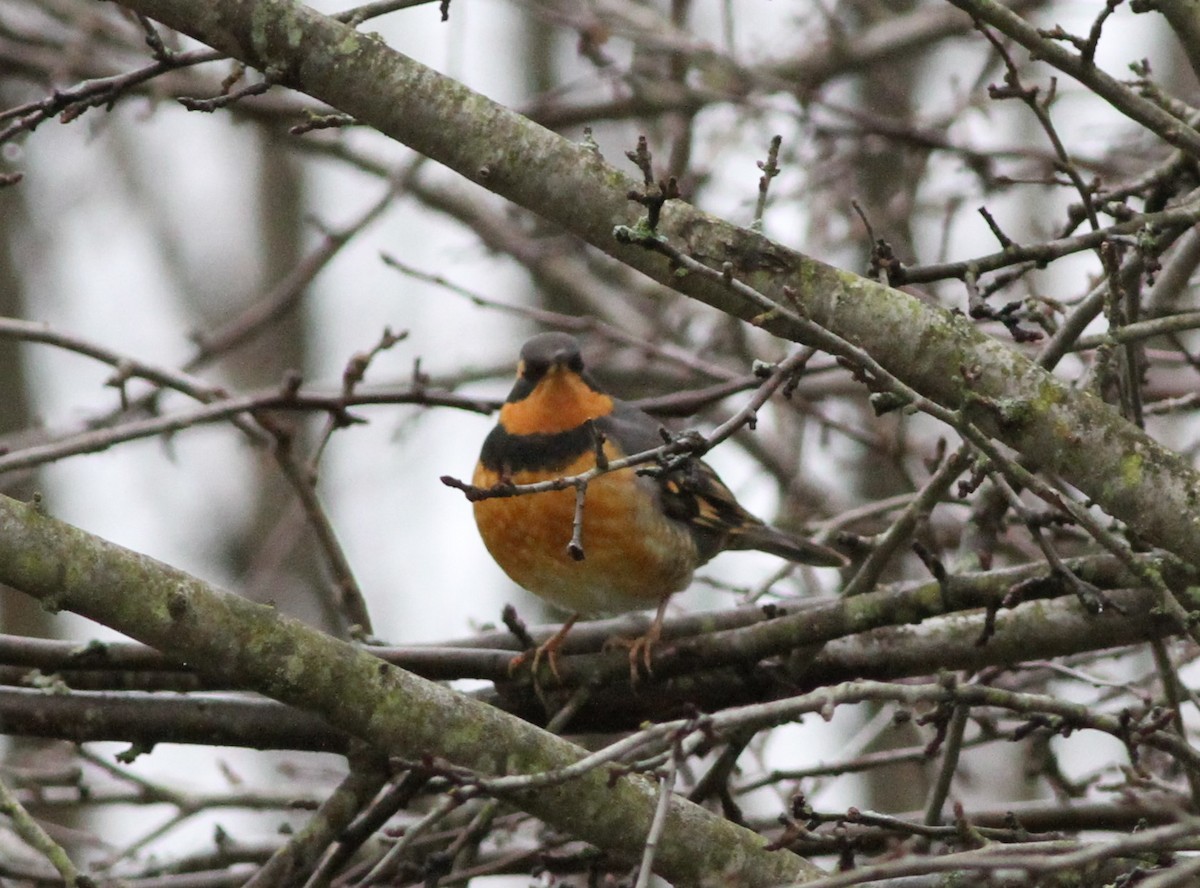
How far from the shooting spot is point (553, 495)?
16.8ft

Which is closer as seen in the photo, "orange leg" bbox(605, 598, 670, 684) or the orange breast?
"orange leg" bbox(605, 598, 670, 684)

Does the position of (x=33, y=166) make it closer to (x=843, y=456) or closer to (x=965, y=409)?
(x=843, y=456)

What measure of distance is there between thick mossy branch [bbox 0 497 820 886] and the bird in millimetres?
1627

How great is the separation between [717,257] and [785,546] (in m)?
2.46

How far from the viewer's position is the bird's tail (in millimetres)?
5367

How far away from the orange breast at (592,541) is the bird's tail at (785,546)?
0.87 feet

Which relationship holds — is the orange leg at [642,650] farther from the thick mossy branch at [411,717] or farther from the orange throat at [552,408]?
the orange throat at [552,408]

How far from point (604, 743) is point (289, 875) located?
95.8 inches

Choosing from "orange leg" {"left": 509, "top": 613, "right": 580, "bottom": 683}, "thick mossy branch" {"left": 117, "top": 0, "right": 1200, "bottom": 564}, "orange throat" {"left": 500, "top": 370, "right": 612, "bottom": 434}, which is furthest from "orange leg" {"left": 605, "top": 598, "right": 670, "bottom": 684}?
"thick mossy branch" {"left": 117, "top": 0, "right": 1200, "bottom": 564}

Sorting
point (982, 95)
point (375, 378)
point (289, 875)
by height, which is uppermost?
point (982, 95)

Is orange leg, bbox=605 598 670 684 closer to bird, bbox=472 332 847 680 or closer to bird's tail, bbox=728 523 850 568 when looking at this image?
bird, bbox=472 332 847 680

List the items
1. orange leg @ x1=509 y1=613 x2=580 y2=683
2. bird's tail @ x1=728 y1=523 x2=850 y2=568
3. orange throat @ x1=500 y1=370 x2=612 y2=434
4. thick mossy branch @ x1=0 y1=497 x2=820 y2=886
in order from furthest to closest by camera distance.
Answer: orange throat @ x1=500 y1=370 x2=612 y2=434
bird's tail @ x1=728 y1=523 x2=850 y2=568
orange leg @ x1=509 y1=613 x2=580 y2=683
thick mossy branch @ x1=0 y1=497 x2=820 y2=886

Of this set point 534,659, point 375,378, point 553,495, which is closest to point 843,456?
point 375,378

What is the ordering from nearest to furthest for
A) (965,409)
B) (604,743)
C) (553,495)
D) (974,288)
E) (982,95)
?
(965,409), (974,288), (553,495), (604,743), (982,95)
